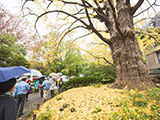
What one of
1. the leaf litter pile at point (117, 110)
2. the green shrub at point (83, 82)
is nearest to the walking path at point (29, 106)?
the leaf litter pile at point (117, 110)

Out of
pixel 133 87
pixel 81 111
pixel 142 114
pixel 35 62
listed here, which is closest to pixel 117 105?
pixel 142 114

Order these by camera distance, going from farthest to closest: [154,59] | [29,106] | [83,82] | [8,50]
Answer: [8,50]
[154,59]
[83,82]
[29,106]

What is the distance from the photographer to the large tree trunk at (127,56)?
4.23 m

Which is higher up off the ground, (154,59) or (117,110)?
(154,59)

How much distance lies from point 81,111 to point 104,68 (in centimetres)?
1059

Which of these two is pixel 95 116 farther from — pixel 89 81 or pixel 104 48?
pixel 104 48

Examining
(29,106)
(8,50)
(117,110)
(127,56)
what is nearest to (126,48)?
(127,56)

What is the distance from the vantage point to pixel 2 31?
39.0 ft

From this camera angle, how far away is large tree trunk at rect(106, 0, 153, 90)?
13.9ft

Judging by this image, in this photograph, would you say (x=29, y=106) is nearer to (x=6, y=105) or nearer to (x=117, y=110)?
A: (x=6, y=105)

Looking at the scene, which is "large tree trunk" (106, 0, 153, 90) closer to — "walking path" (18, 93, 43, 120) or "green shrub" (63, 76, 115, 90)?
"green shrub" (63, 76, 115, 90)

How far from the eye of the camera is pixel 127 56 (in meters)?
4.53

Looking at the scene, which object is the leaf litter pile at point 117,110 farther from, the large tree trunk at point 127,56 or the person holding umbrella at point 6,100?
the person holding umbrella at point 6,100

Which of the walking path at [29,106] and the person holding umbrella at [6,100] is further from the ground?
the person holding umbrella at [6,100]
